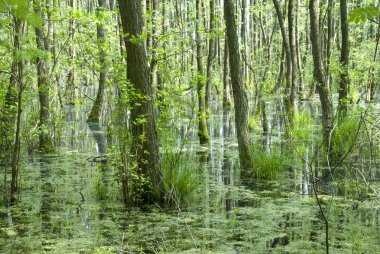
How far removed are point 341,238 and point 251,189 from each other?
201cm

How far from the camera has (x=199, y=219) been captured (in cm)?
448

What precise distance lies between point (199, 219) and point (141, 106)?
142cm

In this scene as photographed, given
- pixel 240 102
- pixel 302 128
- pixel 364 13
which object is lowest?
pixel 302 128

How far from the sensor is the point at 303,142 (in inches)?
343

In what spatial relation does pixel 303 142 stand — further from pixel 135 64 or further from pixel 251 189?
pixel 135 64

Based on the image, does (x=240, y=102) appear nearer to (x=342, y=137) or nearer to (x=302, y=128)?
(x=342, y=137)

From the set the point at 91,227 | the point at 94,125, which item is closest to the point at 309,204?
the point at 91,227

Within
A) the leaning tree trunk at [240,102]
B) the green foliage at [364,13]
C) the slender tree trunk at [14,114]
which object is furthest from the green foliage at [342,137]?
the green foliage at [364,13]

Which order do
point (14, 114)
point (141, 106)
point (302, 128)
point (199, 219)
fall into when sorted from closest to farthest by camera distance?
point (199, 219)
point (141, 106)
point (14, 114)
point (302, 128)

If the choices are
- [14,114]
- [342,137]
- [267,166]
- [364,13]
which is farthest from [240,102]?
[364,13]

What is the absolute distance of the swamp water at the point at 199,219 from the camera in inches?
147

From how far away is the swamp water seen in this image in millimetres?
3740

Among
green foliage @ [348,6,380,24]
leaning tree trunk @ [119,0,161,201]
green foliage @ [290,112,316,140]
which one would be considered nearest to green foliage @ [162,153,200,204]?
leaning tree trunk @ [119,0,161,201]

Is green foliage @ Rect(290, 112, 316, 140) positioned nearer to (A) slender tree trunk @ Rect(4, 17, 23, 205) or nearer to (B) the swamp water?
(B) the swamp water
